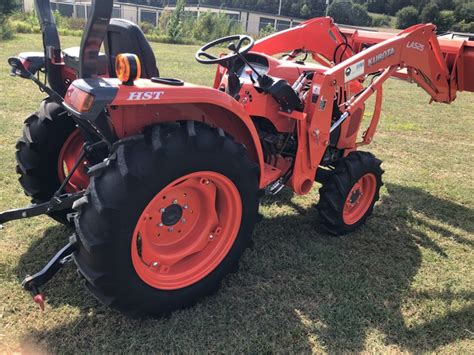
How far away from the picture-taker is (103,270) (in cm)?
224

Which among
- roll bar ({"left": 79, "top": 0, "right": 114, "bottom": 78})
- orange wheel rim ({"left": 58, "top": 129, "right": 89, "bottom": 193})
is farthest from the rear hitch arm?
roll bar ({"left": 79, "top": 0, "right": 114, "bottom": 78})

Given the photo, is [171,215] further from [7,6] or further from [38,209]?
[7,6]

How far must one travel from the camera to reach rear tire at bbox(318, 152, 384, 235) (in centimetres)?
367

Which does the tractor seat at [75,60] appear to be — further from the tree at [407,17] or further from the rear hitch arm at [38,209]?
the tree at [407,17]

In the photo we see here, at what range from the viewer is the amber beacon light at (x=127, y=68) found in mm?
2143

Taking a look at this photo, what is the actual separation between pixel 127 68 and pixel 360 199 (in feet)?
8.60

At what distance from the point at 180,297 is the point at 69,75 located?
170cm

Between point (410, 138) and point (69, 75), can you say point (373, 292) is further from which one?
point (410, 138)

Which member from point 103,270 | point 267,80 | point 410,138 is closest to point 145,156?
point 103,270

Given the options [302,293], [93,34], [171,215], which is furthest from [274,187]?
[93,34]

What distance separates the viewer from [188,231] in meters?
2.83

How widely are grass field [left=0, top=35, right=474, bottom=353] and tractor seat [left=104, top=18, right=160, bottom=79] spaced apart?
1473mm

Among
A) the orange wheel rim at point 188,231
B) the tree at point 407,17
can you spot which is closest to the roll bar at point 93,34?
the orange wheel rim at point 188,231

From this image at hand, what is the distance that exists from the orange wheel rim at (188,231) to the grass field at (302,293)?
0.85ft
